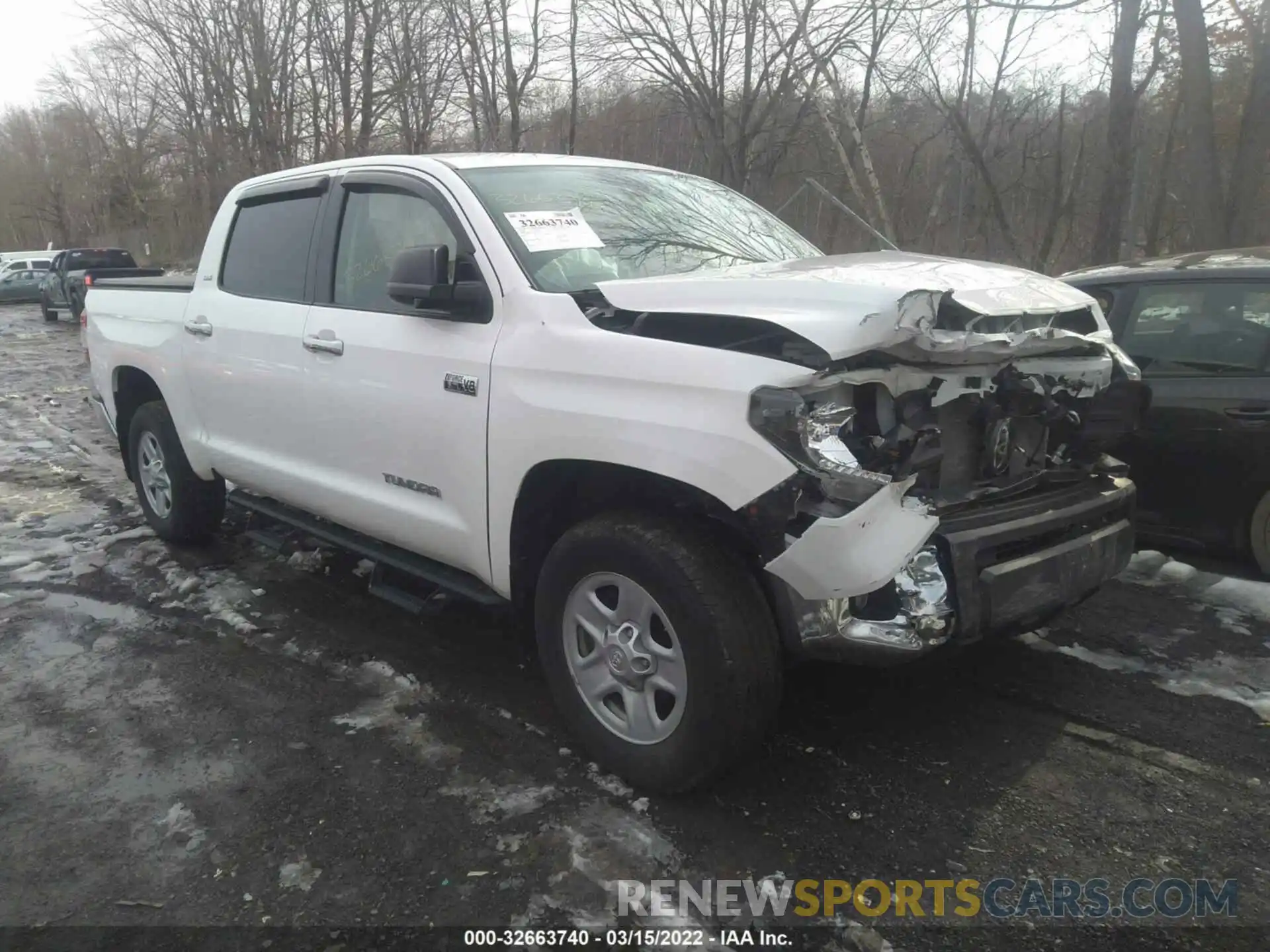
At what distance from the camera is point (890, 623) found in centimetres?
260

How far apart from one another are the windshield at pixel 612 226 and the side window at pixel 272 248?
3.53 feet

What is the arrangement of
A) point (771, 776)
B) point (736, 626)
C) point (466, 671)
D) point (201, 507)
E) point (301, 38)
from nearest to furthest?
point (736, 626) → point (771, 776) → point (466, 671) → point (201, 507) → point (301, 38)

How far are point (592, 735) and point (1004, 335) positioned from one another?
1.80m

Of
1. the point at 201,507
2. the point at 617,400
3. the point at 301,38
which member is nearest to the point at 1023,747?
the point at 617,400

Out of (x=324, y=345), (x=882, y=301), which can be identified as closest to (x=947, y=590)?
(x=882, y=301)

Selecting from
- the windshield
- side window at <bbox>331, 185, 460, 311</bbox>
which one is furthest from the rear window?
the windshield

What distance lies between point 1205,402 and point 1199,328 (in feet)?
1.39

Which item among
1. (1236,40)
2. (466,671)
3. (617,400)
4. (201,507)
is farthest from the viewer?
(1236,40)

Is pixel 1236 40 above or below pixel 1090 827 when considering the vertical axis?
above

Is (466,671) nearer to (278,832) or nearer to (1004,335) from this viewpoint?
(278,832)

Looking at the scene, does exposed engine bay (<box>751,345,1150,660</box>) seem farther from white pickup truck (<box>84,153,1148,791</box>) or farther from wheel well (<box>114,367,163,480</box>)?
wheel well (<box>114,367,163,480</box>)

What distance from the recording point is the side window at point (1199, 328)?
14.6 ft

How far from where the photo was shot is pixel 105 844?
9.29 feet

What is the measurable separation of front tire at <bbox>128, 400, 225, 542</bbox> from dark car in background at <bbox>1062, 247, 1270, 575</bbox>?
4.92m
